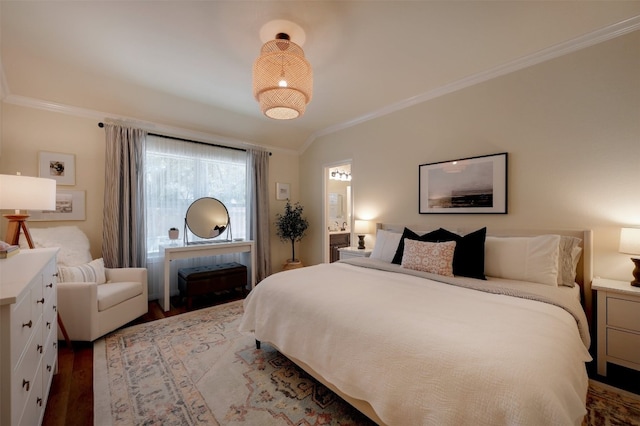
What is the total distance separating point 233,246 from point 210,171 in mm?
1283

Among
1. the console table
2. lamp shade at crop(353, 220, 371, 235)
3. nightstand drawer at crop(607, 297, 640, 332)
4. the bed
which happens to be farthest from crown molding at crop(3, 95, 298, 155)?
nightstand drawer at crop(607, 297, 640, 332)

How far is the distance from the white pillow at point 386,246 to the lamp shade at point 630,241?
1705 millimetres

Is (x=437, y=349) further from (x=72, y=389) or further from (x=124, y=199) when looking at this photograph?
(x=124, y=199)

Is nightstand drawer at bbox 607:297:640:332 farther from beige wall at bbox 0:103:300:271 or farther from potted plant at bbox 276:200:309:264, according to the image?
beige wall at bbox 0:103:300:271

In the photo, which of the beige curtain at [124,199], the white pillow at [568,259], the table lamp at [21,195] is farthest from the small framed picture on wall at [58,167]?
the white pillow at [568,259]

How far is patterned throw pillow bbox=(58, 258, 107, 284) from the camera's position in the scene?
2.45 metres

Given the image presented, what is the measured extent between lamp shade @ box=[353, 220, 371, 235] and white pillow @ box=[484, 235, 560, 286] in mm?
1662

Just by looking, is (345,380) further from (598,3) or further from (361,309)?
(598,3)

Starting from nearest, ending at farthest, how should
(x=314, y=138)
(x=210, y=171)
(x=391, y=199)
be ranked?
Answer: 1. (x=391, y=199)
2. (x=210, y=171)
3. (x=314, y=138)

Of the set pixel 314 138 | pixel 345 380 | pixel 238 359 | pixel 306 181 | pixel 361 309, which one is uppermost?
pixel 314 138

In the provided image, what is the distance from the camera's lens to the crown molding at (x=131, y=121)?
283 centimetres

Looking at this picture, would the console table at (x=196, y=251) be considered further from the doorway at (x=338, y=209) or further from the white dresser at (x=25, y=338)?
the doorway at (x=338, y=209)

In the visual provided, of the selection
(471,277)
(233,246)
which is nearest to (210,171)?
(233,246)

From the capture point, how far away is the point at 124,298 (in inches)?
104
